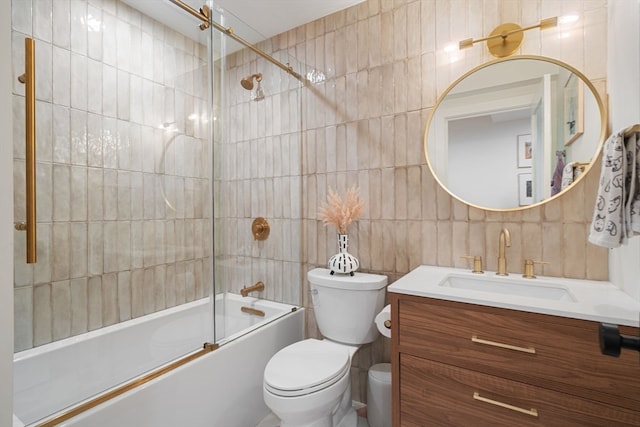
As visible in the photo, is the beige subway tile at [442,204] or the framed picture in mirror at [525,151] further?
the beige subway tile at [442,204]

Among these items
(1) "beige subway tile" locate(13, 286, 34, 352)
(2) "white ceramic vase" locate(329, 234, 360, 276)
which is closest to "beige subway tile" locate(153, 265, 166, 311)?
(1) "beige subway tile" locate(13, 286, 34, 352)

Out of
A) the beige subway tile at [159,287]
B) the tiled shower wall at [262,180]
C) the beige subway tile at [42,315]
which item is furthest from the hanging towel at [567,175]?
the beige subway tile at [42,315]

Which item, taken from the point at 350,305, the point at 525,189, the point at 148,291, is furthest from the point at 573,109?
the point at 148,291

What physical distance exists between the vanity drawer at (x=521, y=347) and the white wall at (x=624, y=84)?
0.92ft

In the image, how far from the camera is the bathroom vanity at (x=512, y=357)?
0.90 m

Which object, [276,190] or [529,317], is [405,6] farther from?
[529,317]

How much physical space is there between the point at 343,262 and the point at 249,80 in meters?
1.20

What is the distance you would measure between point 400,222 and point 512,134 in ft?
2.19

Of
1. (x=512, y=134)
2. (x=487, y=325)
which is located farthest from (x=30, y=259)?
(x=512, y=134)

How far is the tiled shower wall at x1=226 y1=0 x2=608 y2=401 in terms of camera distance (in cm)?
133

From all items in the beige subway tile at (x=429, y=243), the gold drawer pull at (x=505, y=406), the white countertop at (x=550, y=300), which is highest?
the beige subway tile at (x=429, y=243)

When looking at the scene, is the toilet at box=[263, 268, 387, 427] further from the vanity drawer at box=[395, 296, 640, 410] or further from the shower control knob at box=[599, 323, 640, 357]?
the shower control knob at box=[599, 323, 640, 357]

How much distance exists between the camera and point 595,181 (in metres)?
1.29

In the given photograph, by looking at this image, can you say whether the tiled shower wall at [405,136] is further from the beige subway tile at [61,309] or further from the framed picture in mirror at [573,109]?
the beige subway tile at [61,309]
